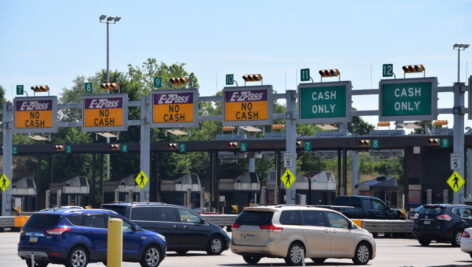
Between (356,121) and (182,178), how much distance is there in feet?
240

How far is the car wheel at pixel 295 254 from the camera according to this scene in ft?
78.8

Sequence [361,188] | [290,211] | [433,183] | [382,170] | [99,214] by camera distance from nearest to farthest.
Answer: [99,214]
[290,211]
[433,183]
[361,188]
[382,170]

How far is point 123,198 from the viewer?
8369 centimetres

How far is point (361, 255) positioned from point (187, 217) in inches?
209

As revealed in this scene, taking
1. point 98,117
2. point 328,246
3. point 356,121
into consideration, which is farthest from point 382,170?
point 328,246

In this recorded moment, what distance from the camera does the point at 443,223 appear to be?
34156 millimetres

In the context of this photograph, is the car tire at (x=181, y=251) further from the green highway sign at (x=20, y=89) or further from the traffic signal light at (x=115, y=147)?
the traffic signal light at (x=115, y=147)

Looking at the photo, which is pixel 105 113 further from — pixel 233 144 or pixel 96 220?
pixel 96 220

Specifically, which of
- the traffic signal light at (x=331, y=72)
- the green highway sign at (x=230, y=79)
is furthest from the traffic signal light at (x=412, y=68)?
the green highway sign at (x=230, y=79)

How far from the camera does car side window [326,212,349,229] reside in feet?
82.4

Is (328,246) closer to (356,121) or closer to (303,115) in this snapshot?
(303,115)

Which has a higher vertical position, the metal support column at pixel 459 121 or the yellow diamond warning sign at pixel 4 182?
the metal support column at pixel 459 121

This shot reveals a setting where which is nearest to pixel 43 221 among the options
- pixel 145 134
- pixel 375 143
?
pixel 145 134

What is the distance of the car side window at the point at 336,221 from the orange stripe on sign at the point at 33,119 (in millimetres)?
29114
